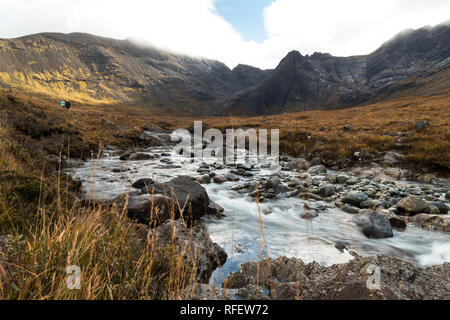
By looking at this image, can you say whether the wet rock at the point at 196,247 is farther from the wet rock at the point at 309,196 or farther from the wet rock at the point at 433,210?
the wet rock at the point at 433,210

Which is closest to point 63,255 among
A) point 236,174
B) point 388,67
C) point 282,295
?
point 282,295

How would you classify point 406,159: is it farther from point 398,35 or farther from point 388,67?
point 398,35

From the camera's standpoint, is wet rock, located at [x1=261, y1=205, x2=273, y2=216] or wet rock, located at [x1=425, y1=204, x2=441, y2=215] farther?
wet rock, located at [x1=261, y1=205, x2=273, y2=216]

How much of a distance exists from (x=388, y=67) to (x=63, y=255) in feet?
612

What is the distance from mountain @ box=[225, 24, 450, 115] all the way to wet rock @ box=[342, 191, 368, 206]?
125371 mm

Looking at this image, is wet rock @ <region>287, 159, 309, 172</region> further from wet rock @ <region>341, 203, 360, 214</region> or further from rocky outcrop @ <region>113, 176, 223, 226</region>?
rocky outcrop @ <region>113, 176, 223, 226</region>

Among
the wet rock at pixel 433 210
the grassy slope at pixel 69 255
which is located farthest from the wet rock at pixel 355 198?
the grassy slope at pixel 69 255

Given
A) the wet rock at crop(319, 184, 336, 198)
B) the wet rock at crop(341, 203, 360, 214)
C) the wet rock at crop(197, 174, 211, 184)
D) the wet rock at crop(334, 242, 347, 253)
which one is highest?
the wet rock at crop(197, 174, 211, 184)

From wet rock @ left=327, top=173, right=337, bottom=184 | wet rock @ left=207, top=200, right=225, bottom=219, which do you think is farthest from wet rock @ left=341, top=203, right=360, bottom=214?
wet rock @ left=207, top=200, right=225, bottom=219

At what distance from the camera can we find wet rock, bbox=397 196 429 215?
278 inches

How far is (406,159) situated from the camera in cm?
1258

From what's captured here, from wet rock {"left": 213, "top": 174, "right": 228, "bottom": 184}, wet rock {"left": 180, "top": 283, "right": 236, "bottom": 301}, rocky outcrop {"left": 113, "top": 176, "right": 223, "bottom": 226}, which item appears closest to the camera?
wet rock {"left": 180, "top": 283, "right": 236, "bottom": 301}

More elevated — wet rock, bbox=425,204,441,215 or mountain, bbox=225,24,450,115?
mountain, bbox=225,24,450,115

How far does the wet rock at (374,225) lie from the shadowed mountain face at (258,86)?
125 m
